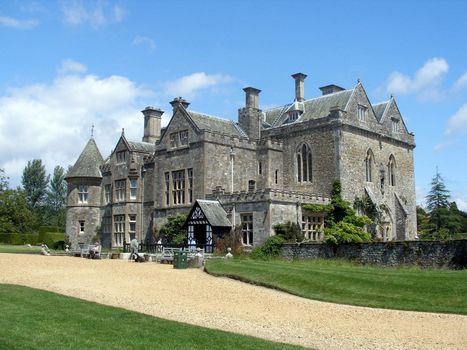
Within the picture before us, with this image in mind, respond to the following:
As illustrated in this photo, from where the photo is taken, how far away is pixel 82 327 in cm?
1067

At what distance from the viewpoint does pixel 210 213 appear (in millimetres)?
32500

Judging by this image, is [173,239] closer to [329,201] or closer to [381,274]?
[329,201]

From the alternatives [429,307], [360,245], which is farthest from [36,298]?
[360,245]

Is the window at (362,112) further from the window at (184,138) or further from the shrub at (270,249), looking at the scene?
the shrub at (270,249)

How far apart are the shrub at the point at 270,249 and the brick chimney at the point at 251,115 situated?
12752 mm

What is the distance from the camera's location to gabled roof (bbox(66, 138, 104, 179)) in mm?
45500

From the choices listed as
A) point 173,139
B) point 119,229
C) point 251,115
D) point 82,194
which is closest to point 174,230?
point 173,139

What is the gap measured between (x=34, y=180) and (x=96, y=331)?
79.0 metres

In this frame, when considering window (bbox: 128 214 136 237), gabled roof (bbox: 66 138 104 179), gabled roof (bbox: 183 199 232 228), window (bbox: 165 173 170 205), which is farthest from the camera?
gabled roof (bbox: 66 138 104 179)

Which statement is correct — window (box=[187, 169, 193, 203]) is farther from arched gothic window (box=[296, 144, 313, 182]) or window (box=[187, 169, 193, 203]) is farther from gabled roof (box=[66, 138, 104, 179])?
gabled roof (box=[66, 138, 104, 179])

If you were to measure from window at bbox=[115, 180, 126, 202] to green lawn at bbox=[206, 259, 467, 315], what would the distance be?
23.6 meters

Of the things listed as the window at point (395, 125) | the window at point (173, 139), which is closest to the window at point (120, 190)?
the window at point (173, 139)

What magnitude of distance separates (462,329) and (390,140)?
3021cm

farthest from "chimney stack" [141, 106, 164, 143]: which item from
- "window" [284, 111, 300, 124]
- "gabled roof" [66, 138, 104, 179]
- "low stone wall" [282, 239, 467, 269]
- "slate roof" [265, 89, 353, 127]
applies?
"low stone wall" [282, 239, 467, 269]
